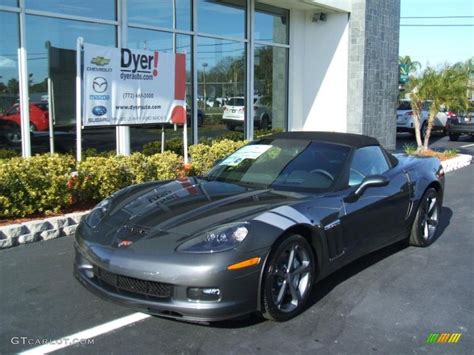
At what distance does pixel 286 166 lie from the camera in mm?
4824

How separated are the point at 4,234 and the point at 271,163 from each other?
2.88 metres

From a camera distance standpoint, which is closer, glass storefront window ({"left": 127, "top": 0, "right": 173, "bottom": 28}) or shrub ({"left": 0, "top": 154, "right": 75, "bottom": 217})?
shrub ({"left": 0, "top": 154, "right": 75, "bottom": 217})

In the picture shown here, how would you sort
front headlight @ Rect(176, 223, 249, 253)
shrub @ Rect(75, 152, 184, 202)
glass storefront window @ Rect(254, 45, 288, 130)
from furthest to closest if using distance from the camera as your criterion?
1. glass storefront window @ Rect(254, 45, 288, 130)
2. shrub @ Rect(75, 152, 184, 202)
3. front headlight @ Rect(176, 223, 249, 253)

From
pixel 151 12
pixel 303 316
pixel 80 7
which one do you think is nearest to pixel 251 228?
pixel 303 316

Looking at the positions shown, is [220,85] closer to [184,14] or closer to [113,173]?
[184,14]

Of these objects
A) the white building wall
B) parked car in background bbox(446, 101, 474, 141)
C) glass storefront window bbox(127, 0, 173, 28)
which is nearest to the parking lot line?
glass storefront window bbox(127, 0, 173, 28)

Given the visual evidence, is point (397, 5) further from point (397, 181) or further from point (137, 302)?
point (137, 302)

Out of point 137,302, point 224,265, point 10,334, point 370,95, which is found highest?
point 370,95

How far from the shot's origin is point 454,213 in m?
7.70

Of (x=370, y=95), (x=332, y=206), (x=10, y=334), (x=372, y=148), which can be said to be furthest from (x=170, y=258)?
(x=370, y=95)

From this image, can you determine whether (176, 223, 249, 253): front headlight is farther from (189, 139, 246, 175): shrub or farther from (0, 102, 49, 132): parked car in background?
(0, 102, 49, 132): parked car in background

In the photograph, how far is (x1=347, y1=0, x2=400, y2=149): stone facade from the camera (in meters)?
14.2

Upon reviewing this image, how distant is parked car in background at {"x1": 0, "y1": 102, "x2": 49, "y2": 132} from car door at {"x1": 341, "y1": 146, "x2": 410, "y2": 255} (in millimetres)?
5682

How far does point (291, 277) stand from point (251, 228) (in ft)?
1.67
